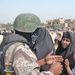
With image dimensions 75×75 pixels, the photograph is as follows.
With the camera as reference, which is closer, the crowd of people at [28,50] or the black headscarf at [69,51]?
the crowd of people at [28,50]

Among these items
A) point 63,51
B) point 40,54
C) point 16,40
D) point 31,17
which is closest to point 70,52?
point 63,51

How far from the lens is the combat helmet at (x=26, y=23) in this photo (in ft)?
7.89

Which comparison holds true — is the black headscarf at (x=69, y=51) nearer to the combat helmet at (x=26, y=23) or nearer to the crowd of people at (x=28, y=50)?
the crowd of people at (x=28, y=50)

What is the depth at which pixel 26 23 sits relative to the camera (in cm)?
246

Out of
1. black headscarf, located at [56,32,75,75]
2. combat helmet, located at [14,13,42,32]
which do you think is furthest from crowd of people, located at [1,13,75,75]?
black headscarf, located at [56,32,75,75]

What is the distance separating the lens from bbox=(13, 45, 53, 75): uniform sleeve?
A: 196 cm

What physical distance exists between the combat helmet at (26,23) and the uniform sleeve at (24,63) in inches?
16.6

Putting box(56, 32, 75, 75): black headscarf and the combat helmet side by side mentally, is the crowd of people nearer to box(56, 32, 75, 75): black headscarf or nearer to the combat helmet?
the combat helmet

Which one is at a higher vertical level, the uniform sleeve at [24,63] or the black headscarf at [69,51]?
the uniform sleeve at [24,63]

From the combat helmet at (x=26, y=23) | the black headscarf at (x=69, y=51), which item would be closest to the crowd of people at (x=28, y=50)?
the combat helmet at (x=26, y=23)

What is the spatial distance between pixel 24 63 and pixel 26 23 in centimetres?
61

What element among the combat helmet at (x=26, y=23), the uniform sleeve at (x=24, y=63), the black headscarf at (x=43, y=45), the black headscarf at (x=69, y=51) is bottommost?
the black headscarf at (x=69, y=51)

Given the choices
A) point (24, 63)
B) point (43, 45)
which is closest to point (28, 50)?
point (24, 63)

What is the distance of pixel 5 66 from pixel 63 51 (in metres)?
2.24
